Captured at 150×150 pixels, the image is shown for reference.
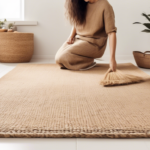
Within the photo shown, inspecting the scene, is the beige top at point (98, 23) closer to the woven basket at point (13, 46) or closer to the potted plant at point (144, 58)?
the potted plant at point (144, 58)

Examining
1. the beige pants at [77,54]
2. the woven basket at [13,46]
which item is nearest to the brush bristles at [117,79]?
the beige pants at [77,54]

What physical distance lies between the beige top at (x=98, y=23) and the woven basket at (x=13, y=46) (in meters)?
0.72

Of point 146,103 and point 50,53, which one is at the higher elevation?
point 146,103

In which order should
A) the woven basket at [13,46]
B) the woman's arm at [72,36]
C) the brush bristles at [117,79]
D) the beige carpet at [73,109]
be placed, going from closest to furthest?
the beige carpet at [73,109]
the brush bristles at [117,79]
the woman's arm at [72,36]
the woven basket at [13,46]

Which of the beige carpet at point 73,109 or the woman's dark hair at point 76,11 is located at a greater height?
the woman's dark hair at point 76,11

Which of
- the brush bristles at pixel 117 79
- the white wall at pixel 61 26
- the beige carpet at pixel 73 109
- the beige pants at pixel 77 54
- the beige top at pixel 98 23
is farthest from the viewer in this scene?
the white wall at pixel 61 26

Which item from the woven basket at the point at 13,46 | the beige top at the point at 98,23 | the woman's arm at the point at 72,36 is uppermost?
the beige top at the point at 98,23

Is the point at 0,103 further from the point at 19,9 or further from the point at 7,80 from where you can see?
the point at 19,9

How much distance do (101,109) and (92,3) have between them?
1368 millimetres

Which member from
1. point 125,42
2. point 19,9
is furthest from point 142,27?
point 19,9

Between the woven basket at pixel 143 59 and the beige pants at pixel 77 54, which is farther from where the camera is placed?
the woven basket at pixel 143 59

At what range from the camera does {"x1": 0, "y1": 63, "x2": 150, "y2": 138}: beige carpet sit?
73 centimetres

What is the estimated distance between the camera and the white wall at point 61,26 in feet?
9.79

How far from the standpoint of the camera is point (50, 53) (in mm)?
3105
